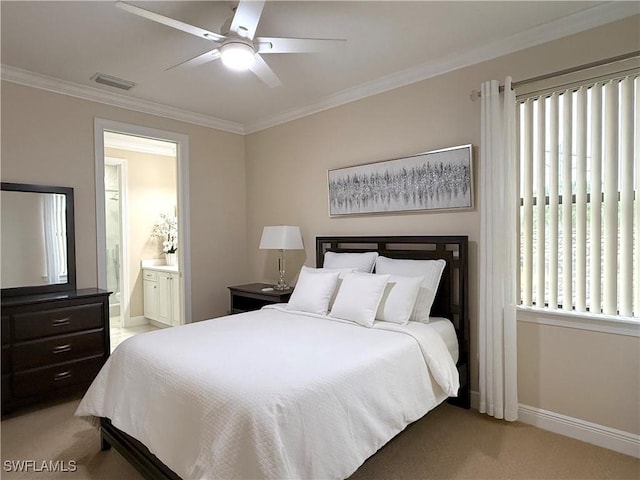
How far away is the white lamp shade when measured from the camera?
385cm

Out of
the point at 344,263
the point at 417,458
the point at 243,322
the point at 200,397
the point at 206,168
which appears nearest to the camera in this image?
the point at 200,397

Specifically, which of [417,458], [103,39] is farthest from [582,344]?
[103,39]

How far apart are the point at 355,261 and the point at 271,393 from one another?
1.87 metres

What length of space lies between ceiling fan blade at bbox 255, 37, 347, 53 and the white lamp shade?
1.93 metres

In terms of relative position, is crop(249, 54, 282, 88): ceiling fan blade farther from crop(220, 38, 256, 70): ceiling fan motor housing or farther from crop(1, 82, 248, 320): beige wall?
crop(1, 82, 248, 320): beige wall

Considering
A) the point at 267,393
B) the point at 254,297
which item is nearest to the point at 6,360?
the point at 254,297

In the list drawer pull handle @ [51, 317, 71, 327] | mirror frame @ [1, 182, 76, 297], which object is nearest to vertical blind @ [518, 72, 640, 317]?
drawer pull handle @ [51, 317, 71, 327]

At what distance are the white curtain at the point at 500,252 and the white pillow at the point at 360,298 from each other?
743 mm

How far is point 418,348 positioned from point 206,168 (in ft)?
10.6

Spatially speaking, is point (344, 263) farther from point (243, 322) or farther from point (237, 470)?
point (237, 470)

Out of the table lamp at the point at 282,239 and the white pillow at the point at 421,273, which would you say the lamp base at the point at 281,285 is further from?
the white pillow at the point at 421,273

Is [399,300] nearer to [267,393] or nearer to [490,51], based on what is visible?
[267,393]

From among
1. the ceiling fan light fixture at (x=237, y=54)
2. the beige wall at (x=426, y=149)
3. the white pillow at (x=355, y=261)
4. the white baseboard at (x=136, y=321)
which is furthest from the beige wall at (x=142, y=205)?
the ceiling fan light fixture at (x=237, y=54)

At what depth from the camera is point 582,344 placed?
2.43 metres
